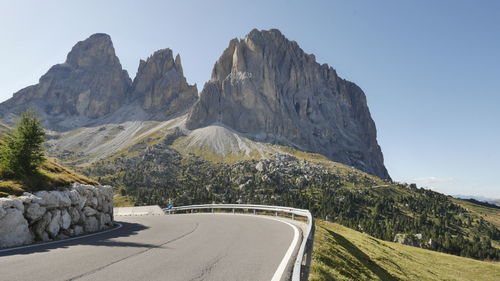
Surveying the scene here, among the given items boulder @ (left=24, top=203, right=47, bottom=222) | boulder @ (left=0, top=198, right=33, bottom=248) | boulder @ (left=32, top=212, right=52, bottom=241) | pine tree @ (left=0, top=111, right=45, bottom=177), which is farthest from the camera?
pine tree @ (left=0, top=111, right=45, bottom=177)

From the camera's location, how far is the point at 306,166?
559ft

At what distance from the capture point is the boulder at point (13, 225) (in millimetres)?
14459

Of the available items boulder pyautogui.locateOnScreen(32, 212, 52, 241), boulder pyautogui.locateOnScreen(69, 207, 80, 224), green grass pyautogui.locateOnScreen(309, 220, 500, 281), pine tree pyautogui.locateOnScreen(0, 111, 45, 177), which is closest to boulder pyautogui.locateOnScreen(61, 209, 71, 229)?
boulder pyautogui.locateOnScreen(69, 207, 80, 224)

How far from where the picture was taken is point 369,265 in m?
18.9

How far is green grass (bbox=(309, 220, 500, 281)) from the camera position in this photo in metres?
12.9

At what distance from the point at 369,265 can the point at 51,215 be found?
60.5 ft

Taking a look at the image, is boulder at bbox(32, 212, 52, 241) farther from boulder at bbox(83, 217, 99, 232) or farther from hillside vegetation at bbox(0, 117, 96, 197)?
boulder at bbox(83, 217, 99, 232)

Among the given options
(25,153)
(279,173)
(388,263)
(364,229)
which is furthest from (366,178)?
(25,153)

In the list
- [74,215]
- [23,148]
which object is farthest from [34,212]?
[23,148]

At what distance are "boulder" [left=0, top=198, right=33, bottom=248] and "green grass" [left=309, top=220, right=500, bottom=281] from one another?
44.2 ft

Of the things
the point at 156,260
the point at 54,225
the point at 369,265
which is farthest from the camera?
the point at 369,265

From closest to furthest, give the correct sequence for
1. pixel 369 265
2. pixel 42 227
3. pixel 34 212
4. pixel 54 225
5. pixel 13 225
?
pixel 13 225 → pixel 34 212 → pixel 42 227 → pixel 54 225 → pixel 369 265

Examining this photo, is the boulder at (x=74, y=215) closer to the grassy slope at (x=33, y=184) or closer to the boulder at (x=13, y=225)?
the grassy slope at (x=33, y=184)

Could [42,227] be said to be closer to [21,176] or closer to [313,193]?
[21,176]
